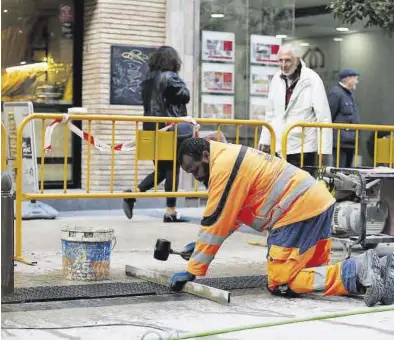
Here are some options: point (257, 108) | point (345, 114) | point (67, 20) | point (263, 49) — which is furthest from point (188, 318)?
point (263, 49)

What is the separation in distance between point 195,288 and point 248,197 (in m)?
0.74

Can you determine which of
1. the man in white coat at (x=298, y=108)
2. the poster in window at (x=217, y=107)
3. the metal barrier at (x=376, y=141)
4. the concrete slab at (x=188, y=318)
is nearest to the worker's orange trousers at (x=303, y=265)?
the concrete slab at (x=188, y=318)

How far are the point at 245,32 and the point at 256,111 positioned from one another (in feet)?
3.86

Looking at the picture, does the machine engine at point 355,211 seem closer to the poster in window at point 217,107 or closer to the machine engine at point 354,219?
the machine engine at point 354,219

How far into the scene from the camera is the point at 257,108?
14.2 metres

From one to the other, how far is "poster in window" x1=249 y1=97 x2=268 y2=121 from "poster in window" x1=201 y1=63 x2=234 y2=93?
15.4 inches

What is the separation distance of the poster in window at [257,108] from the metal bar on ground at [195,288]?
714 centimetres

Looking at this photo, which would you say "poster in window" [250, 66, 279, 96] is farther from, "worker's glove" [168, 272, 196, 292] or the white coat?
"worker's glove" [168, 272, 196, 292]

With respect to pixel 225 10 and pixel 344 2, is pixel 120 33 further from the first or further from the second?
pixel 344 2

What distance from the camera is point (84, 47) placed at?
13438mm

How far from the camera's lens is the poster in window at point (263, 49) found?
560 inches

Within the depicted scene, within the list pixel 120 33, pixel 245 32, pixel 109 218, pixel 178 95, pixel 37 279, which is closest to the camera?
pixel 37 279

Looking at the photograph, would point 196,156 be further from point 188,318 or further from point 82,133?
point 82,133

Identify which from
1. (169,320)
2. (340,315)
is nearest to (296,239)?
(340,315)
